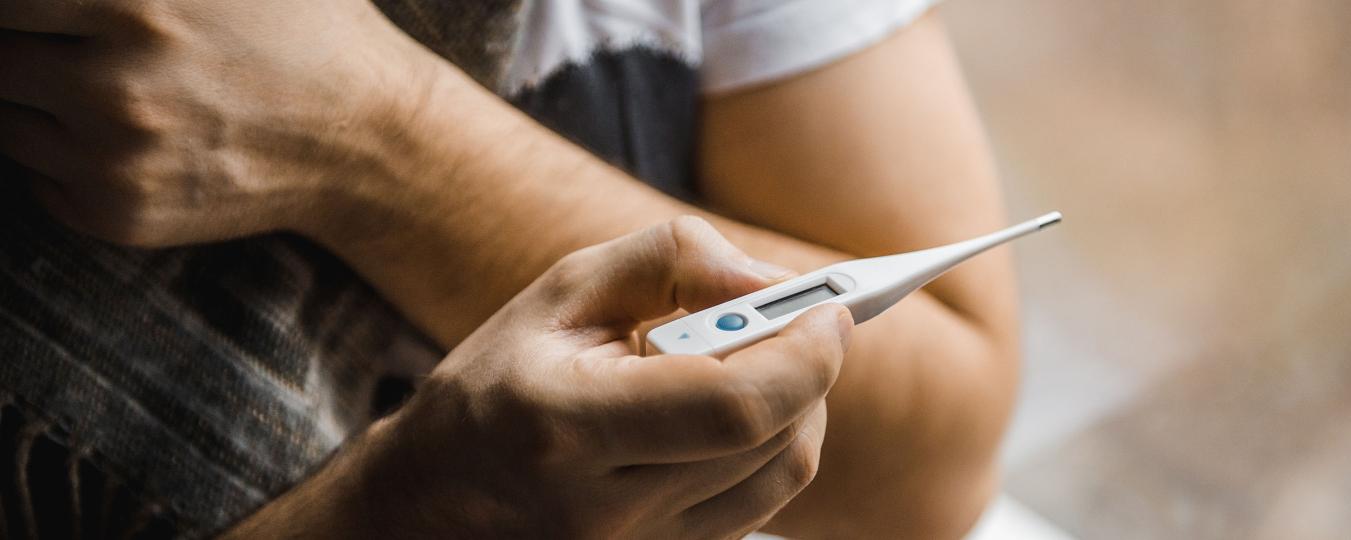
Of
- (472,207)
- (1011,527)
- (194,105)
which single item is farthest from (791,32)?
(1011,527)

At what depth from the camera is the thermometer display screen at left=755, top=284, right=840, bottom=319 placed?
39 cm

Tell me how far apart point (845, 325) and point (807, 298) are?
0.08 ft

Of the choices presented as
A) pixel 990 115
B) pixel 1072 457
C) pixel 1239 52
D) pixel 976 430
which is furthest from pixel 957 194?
pixel 1072 457

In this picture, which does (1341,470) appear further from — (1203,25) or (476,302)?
(476,302)

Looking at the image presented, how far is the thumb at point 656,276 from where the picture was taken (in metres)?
0.41

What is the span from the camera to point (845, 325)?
0.38m

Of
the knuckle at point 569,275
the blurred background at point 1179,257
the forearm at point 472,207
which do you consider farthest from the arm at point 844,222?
the blurred background at point 1179,257

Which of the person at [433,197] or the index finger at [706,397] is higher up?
the index finger at [706,397]

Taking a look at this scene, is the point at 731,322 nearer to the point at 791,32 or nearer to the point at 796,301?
the point at 796,301

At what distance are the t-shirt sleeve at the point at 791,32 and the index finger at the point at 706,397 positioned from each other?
290 mm

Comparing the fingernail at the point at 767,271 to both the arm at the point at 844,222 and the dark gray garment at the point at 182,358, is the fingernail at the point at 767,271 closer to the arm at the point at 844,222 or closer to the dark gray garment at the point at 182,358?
the arm at the point at 844,222

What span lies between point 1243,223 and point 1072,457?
1.04 ft

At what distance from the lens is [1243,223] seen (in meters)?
0.78

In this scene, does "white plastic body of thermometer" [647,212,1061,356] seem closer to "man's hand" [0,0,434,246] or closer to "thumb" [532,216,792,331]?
"thumb" [532,216,792,331]
